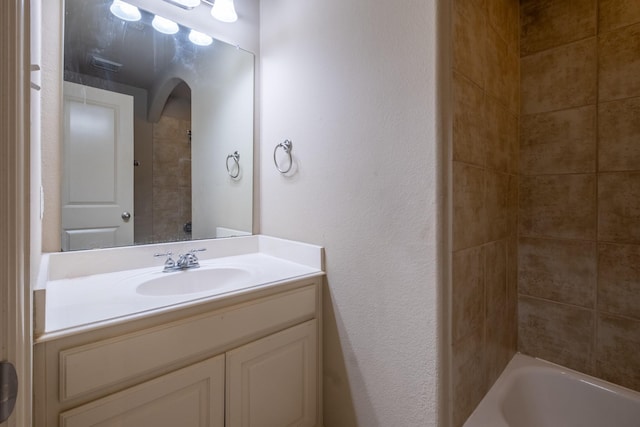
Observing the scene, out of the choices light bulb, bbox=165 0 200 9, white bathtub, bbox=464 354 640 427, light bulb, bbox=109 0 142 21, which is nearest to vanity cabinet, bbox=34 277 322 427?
white bathtub, bbox=464 354 640 427

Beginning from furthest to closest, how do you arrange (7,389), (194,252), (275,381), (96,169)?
(194,252) → (96,169) → (275,381) → (7,389)

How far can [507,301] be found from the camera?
4.71 ft

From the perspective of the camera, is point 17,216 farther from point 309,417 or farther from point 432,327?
point 309,417

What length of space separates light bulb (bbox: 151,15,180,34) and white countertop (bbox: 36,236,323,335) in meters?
1.04

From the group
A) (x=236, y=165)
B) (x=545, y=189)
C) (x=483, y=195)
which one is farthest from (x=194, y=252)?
(x=545, y=189)

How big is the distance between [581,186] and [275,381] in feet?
5.23

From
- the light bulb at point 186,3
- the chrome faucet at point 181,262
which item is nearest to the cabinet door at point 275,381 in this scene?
the chrome faucet at point 181,262

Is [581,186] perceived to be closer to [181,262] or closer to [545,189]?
[545,189]

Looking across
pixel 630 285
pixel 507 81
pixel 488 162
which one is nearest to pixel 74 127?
pixel 488 162

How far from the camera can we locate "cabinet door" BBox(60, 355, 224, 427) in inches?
30.4

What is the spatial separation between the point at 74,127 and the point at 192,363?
1046mm

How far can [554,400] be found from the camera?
1.36m

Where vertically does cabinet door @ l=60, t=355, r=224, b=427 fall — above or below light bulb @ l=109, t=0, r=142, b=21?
below

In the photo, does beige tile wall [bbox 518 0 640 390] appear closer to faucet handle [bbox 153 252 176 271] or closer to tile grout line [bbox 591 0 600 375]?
tile grout line [bbox 591 0 600 375]
